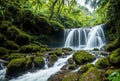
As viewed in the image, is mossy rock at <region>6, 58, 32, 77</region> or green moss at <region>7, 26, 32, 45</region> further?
green moss at <region>7, 26, 32, 45</region>

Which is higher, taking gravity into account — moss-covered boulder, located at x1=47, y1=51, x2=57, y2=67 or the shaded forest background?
the shaded forest background

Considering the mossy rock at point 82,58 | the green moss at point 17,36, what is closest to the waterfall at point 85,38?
the green moss at point 17,36

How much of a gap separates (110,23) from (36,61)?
9398 mm

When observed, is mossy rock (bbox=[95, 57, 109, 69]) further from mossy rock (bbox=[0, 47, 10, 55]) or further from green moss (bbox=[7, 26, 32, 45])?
green moss (bbox=[7, 26, 32, 45])

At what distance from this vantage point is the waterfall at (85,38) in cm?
1673

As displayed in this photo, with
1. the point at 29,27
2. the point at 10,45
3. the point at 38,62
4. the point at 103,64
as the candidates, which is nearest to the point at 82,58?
the point at 103,64

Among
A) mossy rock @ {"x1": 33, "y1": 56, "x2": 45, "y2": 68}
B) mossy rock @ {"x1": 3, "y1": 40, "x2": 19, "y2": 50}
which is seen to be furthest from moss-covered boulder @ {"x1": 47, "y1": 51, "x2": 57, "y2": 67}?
mossy rock @ {"x1": 3, "y1": 40, "x2": 19, "y2": 50}

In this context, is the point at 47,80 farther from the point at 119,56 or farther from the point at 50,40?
the point at 50,40

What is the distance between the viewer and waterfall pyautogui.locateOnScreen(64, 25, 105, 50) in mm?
16734

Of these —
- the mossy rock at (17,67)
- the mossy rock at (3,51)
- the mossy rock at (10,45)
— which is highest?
the mossy rock at (10,45)

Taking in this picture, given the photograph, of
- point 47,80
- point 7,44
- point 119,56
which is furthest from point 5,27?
point 119,56

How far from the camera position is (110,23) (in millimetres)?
16594

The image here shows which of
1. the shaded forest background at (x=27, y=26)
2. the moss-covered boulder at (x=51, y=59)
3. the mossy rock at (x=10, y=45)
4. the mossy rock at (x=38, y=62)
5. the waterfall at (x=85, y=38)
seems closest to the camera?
the mossy rock at (x=38, y=62)

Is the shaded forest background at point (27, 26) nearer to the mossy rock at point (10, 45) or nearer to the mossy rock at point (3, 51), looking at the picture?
the mossy rock at point (10, 45)
